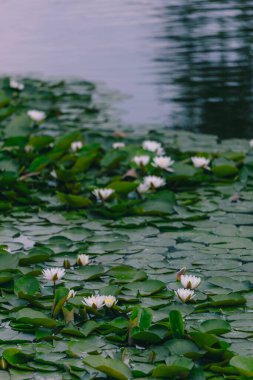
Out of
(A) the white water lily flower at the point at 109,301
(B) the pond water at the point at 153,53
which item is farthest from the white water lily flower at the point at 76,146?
(A) the white water lily flower at the point at 109,301

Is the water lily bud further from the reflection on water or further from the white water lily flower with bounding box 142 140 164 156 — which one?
the reflection on water

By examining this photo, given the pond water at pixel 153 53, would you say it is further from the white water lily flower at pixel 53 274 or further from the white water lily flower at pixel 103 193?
the white water lily flower at pixel 53 274

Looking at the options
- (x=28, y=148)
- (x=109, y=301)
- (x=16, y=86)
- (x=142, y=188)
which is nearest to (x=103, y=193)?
(x=142, y=188)

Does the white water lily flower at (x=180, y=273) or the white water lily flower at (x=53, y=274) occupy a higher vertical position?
the white water lily flower at (x=53, y=274)

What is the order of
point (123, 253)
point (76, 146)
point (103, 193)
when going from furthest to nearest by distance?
1. point (76, 146)
2. point (103, 193)
3. point (123, 253)

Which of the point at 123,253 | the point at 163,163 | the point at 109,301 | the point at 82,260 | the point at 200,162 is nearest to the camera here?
the point at 109,301

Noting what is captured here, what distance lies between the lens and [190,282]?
2.74 meters

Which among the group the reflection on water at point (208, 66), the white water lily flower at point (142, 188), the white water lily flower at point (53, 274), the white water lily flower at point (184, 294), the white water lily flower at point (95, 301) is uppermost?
the white water lily flower at point (53, 274)

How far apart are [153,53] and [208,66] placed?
0.65m

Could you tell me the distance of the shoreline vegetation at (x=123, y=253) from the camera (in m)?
2.36

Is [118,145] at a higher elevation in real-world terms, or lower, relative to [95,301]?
lower

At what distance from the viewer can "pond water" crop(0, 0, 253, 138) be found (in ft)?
18.7

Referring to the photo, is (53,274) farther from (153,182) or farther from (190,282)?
(153,182)

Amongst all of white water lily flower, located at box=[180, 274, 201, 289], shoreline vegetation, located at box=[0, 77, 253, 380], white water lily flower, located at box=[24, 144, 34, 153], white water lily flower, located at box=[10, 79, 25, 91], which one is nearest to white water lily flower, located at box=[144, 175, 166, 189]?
shoreline vegetation, located at box=[0, 77, 253, 380]
